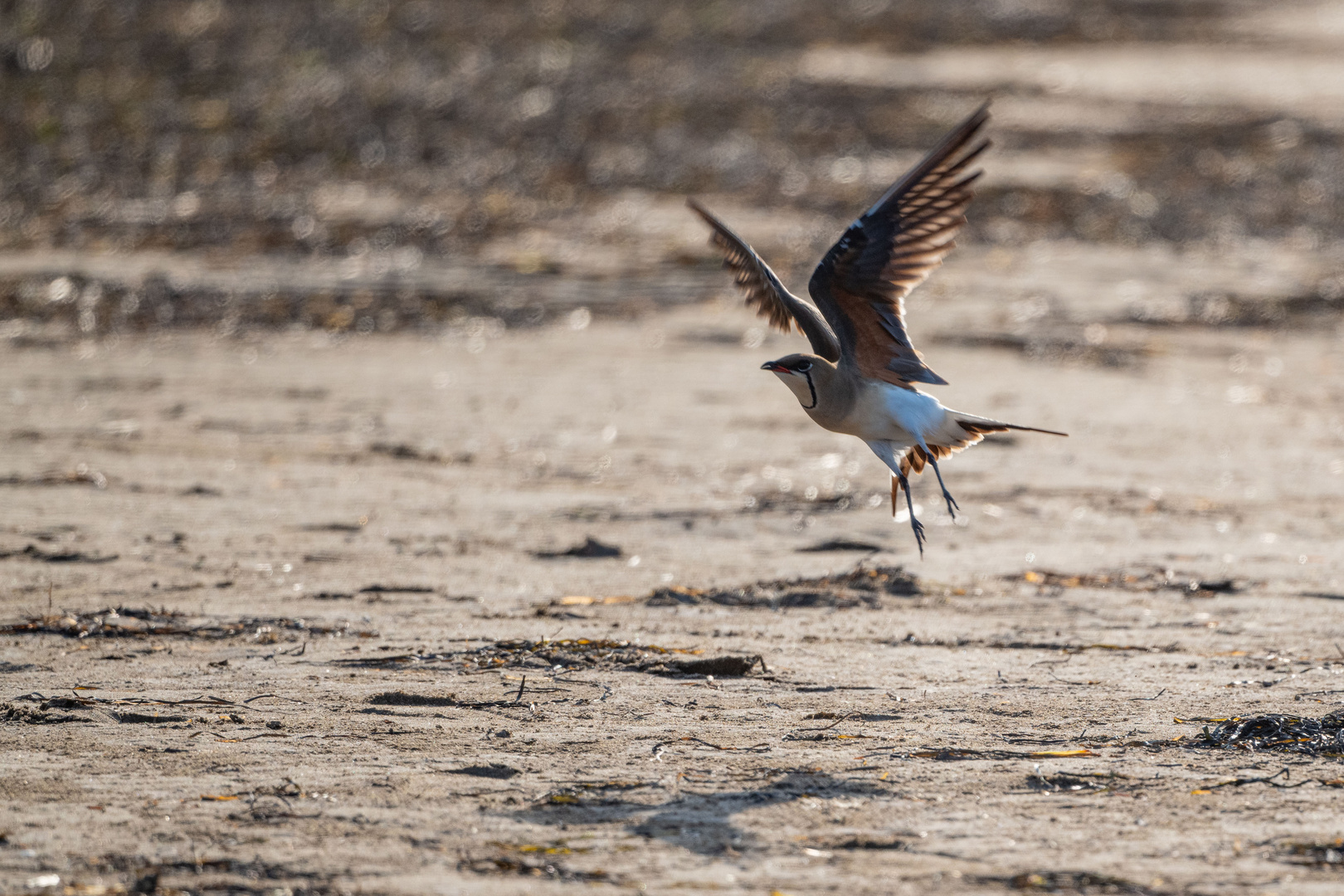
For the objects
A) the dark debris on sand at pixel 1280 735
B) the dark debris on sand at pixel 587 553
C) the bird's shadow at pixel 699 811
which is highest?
the dark debris on sand at pixel 587 553

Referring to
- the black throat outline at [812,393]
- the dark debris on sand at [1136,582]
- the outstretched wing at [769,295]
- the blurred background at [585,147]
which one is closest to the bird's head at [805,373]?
the black throat outline at [812,393]

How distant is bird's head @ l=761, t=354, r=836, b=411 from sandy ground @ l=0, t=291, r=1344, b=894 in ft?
3.03

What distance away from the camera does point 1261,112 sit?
17.8 meters

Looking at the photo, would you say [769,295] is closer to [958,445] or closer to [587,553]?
[958,445]

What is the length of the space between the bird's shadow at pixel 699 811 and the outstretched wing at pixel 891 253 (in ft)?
6.15

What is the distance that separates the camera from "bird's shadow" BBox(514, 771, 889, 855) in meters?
4.04

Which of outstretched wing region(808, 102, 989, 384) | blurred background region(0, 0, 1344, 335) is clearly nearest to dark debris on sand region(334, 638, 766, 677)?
outstretched wing region(808, 102, 989, 384)

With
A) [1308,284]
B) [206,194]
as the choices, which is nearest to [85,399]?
[206,194]

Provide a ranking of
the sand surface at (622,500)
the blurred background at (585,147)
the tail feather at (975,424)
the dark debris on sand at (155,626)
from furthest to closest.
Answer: the blurred background at (585,147) < the tail feather at (975,424) < the dark debris on sand at (155,626) < the sand surface at (622,500)

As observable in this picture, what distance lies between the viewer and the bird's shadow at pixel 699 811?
13.3ft

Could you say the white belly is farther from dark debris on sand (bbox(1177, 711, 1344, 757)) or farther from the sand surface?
dark debris on sand (bbox(1177, 711, 1344, 757))

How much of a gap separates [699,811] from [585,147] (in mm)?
12636

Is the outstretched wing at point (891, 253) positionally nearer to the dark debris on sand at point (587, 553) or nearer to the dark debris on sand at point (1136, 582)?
the dark debris on sand at point (1136, 582)

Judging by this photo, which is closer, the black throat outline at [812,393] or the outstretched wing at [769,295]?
the black throat outline at [812,393]
